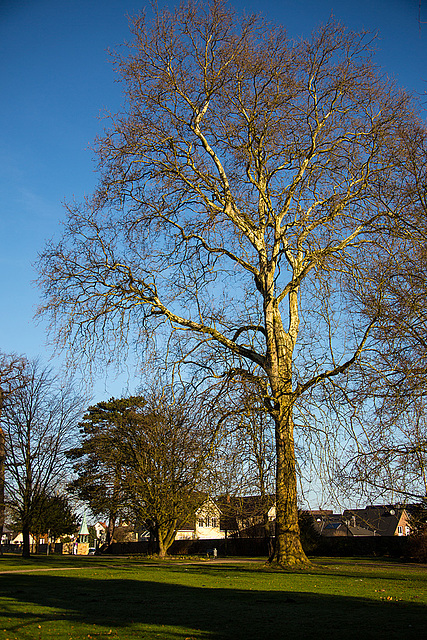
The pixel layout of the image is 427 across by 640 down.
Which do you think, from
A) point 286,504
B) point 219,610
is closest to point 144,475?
point 286,504

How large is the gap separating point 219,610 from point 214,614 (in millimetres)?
350

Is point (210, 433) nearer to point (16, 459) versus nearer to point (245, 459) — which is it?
point (245, 459)

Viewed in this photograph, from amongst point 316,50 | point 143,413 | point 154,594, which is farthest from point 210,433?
point 143,413

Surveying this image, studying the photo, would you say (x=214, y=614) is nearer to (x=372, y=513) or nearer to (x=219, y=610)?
(x=219, y=610)

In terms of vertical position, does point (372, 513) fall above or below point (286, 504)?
below

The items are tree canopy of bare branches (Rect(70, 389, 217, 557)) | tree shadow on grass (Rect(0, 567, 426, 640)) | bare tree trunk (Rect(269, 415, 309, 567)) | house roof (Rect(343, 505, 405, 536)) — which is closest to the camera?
tree shadow on grass (Rect(0, 567, 426, 640))

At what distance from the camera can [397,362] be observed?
817 centimetres

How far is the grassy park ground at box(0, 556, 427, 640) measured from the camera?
4.66 metres

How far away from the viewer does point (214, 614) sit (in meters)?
5.75

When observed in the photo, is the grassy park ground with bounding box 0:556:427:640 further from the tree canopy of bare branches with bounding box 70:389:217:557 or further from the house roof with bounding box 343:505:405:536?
the tree canopy of bare branches with bounding box 70:389:217:557

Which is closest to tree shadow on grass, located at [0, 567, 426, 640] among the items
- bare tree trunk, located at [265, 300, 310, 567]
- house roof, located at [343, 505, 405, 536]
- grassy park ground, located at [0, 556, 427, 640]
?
grassy park ground, located at [0, 556, 427, 640]

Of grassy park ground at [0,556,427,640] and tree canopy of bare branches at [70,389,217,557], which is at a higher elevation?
tree canopy of bare branches at [70,389,217,557]

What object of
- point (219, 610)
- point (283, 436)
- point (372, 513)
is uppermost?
point (283, 436)

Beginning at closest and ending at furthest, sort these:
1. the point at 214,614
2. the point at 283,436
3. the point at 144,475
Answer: the point at 214,614 < the point at 283,436 < the point at 144,475
